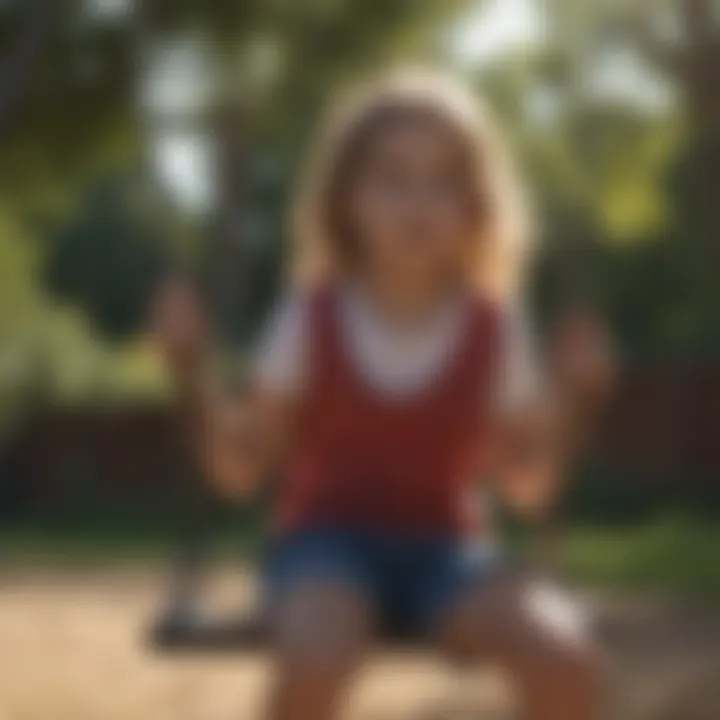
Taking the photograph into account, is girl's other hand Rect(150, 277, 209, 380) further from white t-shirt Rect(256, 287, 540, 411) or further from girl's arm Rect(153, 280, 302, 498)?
white t-shirt Rect(256, 287, 540, 411)

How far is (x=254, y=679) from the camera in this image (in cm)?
244

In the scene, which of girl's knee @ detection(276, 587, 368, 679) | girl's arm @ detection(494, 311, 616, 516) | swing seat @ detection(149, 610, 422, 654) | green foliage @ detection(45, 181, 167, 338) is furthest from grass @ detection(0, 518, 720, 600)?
girl's knee @ detection(276, 587, 368, 679)

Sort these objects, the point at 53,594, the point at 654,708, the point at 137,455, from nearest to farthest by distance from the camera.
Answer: the point at 654,708, the point at 53,594, the point at 137,455

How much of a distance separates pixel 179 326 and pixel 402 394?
19 cm

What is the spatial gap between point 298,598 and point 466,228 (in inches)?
10.8

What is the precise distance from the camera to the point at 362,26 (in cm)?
293

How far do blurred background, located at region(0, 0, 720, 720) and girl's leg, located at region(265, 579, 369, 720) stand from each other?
23.7 inches

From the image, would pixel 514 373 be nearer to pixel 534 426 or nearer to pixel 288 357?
pixel 534 426

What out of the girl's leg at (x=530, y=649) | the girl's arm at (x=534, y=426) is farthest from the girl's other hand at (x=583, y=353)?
the girl's leg at (x=530, y=649)

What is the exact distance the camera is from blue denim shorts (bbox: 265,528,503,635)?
3.34ft

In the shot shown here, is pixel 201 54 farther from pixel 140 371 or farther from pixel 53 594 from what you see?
pixel 140 371

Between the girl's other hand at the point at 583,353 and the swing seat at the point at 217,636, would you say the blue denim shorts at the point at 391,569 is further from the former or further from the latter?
the swing seat at the point at 217,636

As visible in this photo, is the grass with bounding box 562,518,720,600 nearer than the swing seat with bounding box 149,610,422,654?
No

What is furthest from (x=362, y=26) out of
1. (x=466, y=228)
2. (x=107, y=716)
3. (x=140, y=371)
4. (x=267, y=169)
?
(x=140, y=371)
